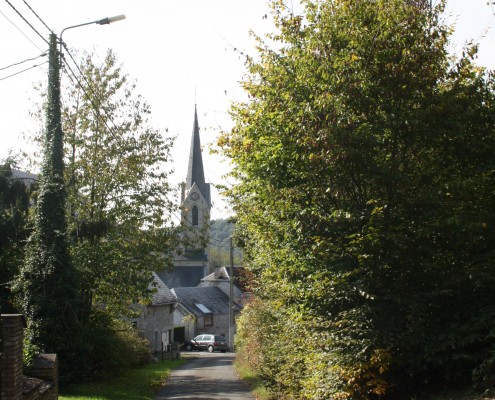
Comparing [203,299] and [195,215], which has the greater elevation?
[195,215]

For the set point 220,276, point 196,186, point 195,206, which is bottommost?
point 220,276

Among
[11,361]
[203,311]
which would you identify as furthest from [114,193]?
[203,311]

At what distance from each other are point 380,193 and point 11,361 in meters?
6.10

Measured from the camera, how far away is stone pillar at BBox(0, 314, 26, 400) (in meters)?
8.63

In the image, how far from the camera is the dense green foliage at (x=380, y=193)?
889 centimetres

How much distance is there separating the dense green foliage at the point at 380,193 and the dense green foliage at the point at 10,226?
10208 mm

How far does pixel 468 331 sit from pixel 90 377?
51.8ft

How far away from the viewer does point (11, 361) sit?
8.75 metres

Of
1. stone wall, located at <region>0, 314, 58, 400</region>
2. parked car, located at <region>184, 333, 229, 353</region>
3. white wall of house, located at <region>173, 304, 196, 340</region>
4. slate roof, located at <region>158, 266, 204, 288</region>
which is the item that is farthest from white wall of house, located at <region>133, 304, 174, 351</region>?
slate roof, located at <region>158, 266, 204, 288</region>

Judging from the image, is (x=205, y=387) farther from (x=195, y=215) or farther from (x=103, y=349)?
(x=195, y=215)

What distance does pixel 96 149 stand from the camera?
75.4ft

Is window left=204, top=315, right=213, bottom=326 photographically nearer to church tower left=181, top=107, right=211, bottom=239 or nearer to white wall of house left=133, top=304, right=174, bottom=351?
church tower left=181, top=107, right=211, bottom=239

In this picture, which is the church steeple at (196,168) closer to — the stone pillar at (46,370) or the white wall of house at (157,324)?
the white wall of house at (157,324)

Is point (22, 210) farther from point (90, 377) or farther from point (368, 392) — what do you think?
point (368, 392)
